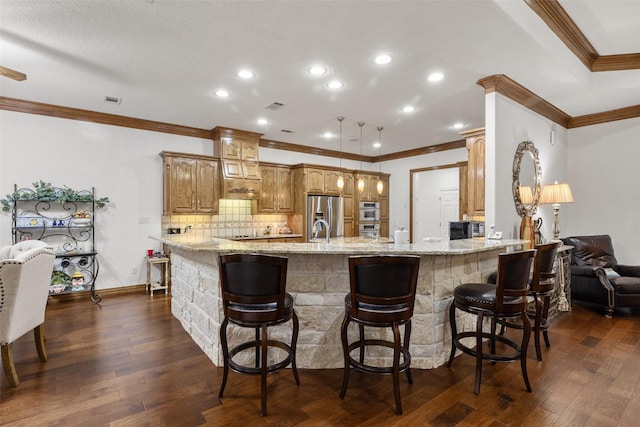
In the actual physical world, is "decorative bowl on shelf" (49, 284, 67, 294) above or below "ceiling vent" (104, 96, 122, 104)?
below

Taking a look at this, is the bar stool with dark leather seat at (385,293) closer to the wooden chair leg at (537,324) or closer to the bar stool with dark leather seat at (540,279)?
the bar stool with dark leather seat at (540,279)

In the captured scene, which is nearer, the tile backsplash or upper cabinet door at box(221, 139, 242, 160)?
the tile backsplash

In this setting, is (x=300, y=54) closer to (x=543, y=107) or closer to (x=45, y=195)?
(x=543, y=107)

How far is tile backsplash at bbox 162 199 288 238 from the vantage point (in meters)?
5.89

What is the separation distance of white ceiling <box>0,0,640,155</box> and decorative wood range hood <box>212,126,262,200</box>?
921 millimetres

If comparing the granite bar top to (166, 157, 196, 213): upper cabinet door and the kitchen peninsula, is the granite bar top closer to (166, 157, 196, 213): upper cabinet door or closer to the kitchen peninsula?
(166, 157, 196, 213): upper cabinet door

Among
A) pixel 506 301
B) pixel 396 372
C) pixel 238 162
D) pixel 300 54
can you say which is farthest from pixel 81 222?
pixel 506 301

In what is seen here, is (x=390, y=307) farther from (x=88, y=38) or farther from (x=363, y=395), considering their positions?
(x=88, y=38)

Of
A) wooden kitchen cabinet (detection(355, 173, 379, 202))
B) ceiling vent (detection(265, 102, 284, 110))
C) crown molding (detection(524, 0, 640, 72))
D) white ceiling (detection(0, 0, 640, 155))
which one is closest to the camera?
white ceiling (detection(0, 0, 640, 155))

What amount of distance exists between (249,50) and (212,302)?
7.82 feet

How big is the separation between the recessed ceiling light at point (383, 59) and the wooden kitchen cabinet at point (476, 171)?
6.39 ft

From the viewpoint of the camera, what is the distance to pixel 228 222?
6488 mm

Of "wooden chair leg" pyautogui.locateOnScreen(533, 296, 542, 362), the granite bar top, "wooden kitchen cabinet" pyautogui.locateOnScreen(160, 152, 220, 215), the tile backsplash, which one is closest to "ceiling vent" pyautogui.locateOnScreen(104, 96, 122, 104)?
"wooden kitchen cabinet" pyautogui.locateOnScreen(160, 152, 220, 215)

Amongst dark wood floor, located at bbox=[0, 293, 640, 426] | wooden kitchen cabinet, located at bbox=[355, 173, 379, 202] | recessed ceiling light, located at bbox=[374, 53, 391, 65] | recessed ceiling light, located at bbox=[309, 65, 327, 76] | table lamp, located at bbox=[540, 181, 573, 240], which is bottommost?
dark wood floor, located at bbox=[0, 293, 640, 426]
